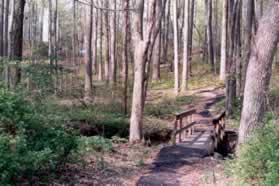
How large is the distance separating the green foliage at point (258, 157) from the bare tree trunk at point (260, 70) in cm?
124

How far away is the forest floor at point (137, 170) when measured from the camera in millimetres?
7352

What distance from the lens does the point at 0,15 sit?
110 ft

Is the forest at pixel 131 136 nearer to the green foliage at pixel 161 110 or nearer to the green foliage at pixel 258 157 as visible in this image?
the green foliage at pixel 258 157

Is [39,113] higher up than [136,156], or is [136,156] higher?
[39,113]

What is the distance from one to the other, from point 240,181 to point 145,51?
593cm

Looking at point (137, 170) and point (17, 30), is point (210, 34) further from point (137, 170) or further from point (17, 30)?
point (137, 170)

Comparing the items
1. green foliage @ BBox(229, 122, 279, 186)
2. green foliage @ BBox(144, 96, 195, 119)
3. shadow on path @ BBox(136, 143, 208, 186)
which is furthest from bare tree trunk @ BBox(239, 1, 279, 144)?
green foliage @ BBox(144, 96, 195, 119)

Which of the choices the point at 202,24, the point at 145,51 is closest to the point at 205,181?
the point at 145,51

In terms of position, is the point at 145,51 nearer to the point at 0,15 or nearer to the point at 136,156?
the point at 136,156

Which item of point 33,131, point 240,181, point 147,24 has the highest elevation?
point 147,24

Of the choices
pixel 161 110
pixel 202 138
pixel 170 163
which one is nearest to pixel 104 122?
pixel 202 138

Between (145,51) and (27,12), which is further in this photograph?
(27,12)

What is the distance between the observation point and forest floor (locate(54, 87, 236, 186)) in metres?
7.35

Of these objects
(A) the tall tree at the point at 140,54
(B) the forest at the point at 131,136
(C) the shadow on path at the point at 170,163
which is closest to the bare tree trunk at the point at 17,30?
(B) the forest at the point at 131,136
